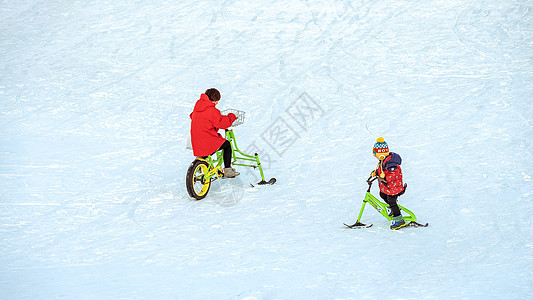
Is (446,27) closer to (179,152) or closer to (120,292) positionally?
(179,152)

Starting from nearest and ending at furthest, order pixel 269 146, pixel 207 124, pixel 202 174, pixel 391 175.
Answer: pixel 391 175
pixel 207 124
pixel 202 174
pixel 269 146

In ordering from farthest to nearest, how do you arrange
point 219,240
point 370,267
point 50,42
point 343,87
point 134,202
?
point 50,42 → point 343,87 → point 134,202 → point 219,240 → point 370,267

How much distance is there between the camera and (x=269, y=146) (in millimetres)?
8477

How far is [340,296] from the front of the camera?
4.43 meters

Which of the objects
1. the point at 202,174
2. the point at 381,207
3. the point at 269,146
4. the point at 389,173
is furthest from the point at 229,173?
the point at 389,173

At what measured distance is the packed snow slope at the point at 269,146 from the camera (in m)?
4.92

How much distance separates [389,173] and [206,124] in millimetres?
2252

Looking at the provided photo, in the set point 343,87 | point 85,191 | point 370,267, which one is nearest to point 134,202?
point 85,191

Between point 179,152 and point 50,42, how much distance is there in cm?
639

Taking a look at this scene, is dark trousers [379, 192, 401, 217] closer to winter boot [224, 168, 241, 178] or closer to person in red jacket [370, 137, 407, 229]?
person in red jacket [370, 137, 407, 229]

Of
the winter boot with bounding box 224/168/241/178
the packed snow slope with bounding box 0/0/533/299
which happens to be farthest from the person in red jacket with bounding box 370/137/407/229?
the winter boot with bounding box 224/168/241/178

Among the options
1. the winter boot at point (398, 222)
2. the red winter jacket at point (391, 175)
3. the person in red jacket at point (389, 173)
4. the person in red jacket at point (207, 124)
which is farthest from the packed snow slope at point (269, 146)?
the person in red jacket at point (207, 124)

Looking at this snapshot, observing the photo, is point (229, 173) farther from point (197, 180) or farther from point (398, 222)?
point (398, 222)

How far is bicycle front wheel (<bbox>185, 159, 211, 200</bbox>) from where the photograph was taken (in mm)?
6387
